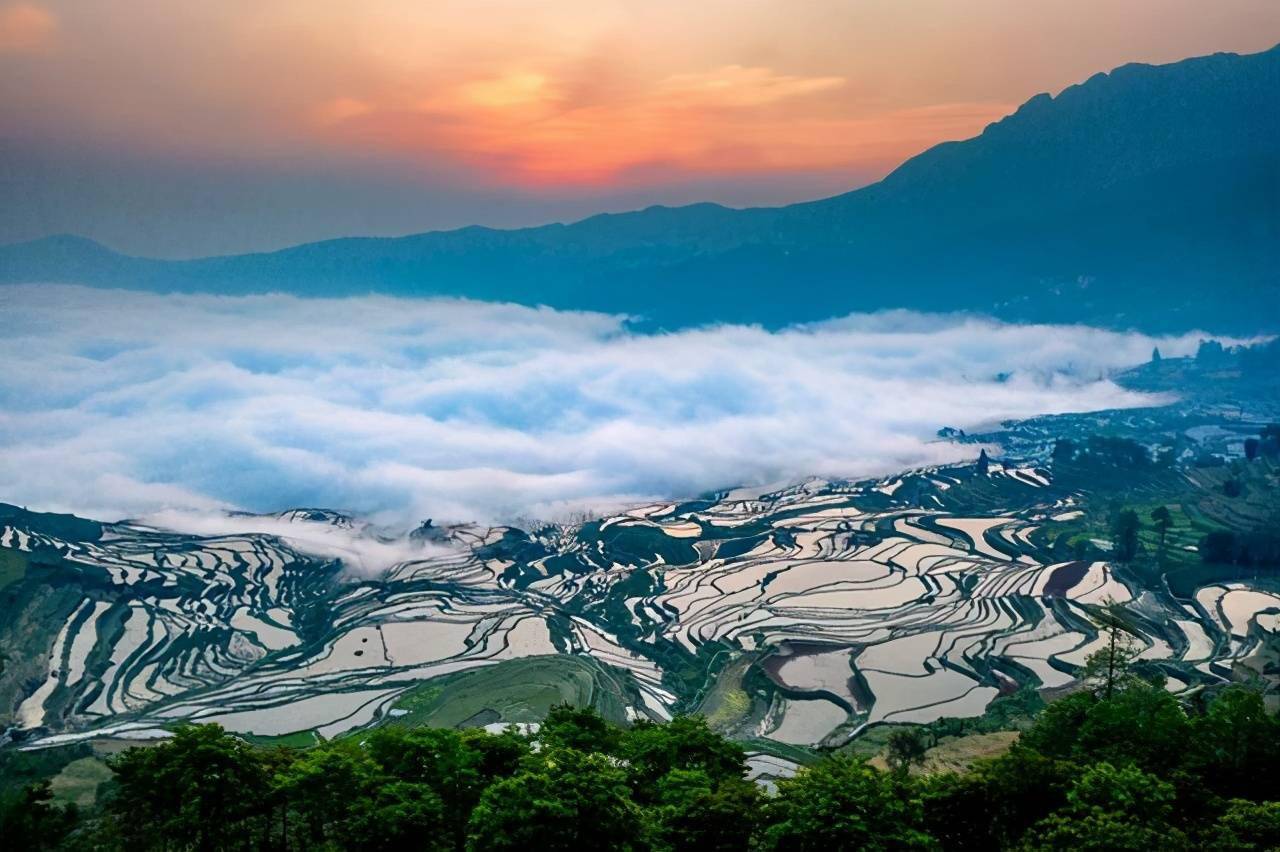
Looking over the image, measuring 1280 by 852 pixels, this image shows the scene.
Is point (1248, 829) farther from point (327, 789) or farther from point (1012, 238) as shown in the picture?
point (1012, 238)

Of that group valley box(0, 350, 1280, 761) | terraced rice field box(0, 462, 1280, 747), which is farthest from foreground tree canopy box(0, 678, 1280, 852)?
terraced rice field box(0, 462, 1280, 747)

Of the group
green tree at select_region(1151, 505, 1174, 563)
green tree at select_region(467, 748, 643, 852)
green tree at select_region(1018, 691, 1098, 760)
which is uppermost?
green tree at select_region(467, 748, 643, 852)

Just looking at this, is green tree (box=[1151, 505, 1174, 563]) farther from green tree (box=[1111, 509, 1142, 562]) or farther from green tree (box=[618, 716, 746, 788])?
green tree (box=[618, 716, 746, 788])

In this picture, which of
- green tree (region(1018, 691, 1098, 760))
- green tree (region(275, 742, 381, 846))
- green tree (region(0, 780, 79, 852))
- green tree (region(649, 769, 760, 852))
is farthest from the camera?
green tree (region(1018, 691, 1098, 760))

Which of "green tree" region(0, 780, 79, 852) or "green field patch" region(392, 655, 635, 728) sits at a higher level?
"green tree" region(0, 780, 79, 852)

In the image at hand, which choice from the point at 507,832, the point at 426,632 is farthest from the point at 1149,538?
the point at 507,832

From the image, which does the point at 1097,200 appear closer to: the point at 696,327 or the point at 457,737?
the point at 696,327
